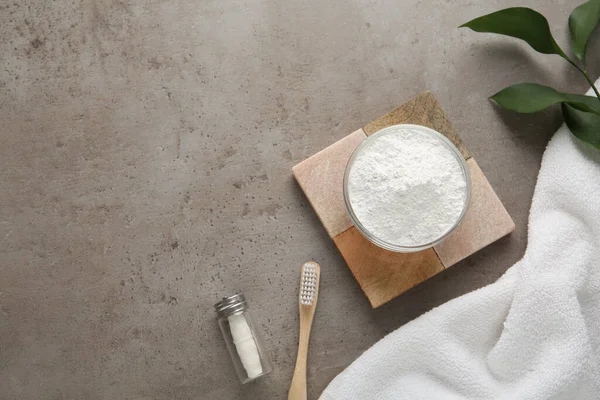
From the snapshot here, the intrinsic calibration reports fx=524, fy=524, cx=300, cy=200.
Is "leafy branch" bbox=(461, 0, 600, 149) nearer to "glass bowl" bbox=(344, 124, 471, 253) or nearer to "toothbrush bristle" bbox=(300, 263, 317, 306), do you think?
"glass bowl" bbox=(344, 124, 471, 253)

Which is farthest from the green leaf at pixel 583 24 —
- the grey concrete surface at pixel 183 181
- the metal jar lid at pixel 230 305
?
the metal jar lid at pixel 230 305

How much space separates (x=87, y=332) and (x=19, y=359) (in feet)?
0.40

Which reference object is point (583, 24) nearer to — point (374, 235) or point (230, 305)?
point (374, 235)

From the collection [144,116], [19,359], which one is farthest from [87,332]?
[144,116]

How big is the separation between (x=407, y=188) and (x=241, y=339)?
1.16 feet

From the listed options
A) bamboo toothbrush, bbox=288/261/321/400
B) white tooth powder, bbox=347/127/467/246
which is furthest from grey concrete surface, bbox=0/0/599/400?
white tooth powder, bbox=347/127/467/246

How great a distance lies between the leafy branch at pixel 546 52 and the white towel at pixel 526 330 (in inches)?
1.6

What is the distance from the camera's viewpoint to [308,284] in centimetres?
85

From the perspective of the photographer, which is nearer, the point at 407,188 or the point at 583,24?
the point at 407,188

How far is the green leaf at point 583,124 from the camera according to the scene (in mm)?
824

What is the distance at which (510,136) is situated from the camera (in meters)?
0.90

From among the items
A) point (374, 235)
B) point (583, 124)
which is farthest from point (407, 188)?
point (583, 124)

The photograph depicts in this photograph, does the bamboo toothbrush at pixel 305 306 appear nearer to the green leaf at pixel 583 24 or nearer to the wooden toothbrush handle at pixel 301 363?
the wooden toothbrush handle at pixel 301 363

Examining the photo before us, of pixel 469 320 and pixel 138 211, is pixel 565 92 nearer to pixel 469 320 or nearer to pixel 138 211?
pixel 469 320
